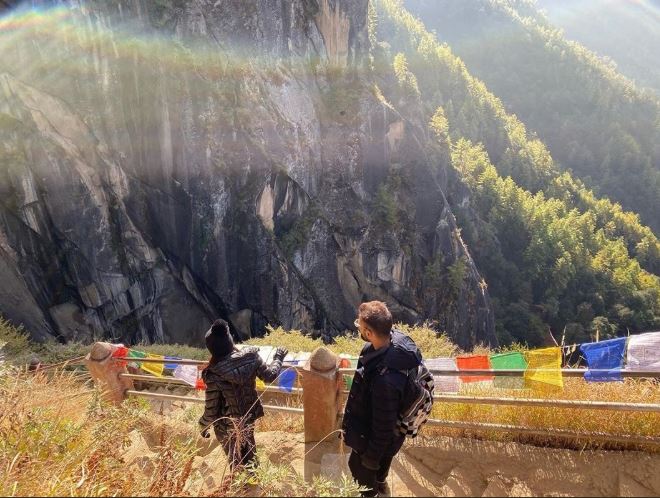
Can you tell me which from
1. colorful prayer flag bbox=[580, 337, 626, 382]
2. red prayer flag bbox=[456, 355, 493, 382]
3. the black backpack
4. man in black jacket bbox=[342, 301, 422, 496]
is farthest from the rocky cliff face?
colorful prayer flag bbox=[580, 337, 626, 382]

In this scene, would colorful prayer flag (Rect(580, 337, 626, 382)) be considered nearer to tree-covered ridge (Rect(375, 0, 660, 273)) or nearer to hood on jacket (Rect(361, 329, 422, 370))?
hood on jacket (Rect(361, 329, 422, 370))

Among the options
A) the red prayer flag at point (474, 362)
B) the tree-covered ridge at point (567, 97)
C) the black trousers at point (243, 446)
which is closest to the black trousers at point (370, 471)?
the black trousers at point (243, 446)

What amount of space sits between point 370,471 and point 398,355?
0.83 m

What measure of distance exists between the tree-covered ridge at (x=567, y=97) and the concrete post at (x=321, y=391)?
76176 mm

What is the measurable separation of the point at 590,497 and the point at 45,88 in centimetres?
1758

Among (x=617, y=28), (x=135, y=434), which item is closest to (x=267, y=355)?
(x=135, y=434)

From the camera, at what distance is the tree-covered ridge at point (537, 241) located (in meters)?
35.4

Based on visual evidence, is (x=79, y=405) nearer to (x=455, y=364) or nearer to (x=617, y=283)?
(x=455, y=364)

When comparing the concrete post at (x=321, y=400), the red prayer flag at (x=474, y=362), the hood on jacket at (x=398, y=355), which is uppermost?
the hood on jacket at (x=398, y=355)

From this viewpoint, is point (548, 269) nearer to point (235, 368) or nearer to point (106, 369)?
point (106, 369)

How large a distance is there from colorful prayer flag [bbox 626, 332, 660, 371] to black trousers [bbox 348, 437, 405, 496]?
2441 millimetres

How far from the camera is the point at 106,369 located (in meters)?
4.50

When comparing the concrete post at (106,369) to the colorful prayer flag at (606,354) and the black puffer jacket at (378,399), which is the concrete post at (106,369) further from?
the colorful prayer flag at (606,354)

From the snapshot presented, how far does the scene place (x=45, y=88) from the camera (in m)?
14.2
